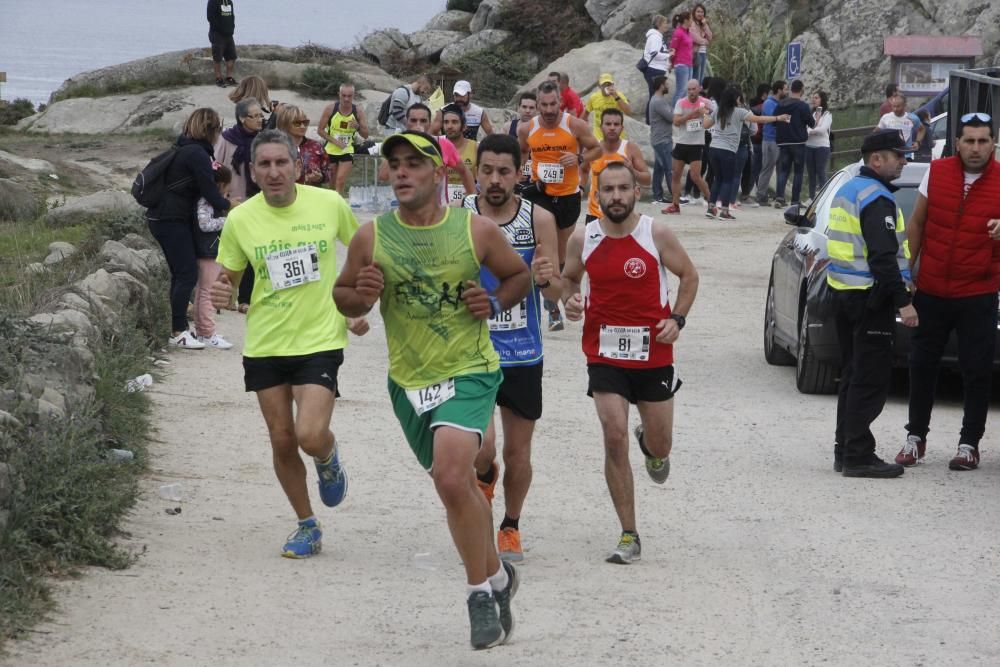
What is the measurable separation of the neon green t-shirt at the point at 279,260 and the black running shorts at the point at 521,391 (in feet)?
2.62

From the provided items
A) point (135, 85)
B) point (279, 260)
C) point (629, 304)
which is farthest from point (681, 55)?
point (279, 260)

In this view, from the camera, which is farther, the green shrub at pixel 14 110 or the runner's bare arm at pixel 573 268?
the green shrub at pixel 14 110

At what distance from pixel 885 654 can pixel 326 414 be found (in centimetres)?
267

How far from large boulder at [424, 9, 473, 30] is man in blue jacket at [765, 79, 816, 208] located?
18.4 metres

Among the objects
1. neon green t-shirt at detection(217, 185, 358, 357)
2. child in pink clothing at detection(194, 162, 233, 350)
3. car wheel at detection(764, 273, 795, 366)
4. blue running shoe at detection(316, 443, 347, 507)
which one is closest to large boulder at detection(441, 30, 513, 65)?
child in pink clothing at detection(194, 162, 233, 350)

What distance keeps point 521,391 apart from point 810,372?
4.96m

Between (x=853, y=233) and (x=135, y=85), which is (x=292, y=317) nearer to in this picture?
(x=853, y=233)

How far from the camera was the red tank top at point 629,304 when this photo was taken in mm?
7633

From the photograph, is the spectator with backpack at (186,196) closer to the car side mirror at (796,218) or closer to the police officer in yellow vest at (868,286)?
the car side mirror at (796,218)

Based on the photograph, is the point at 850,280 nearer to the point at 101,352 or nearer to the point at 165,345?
the point at 101,352

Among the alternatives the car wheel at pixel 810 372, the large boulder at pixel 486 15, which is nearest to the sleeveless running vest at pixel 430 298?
the car wheel at pixel 810 372

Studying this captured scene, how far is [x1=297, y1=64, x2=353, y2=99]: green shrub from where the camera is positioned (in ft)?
103

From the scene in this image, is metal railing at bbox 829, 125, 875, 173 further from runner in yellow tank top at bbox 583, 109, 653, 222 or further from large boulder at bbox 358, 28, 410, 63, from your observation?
runner in yellow tank top at bbox 583, 109, 653, 222

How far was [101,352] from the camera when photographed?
10141 mm
